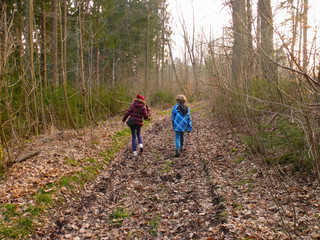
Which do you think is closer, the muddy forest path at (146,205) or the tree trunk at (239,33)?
the tree trunk at (239,33)

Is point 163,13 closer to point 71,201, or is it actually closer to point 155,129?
point 155,129

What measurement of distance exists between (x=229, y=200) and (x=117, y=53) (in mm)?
25559

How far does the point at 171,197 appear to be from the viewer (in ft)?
17.2

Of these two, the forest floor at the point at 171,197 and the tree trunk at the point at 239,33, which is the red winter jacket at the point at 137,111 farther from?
the tree trunk at the point at 239,33

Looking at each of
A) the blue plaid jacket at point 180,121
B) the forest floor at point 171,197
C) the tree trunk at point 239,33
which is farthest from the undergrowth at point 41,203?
the tree trunk at point 239,33

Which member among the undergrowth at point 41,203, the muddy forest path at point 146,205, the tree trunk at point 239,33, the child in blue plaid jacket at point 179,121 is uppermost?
the tree trunk at point 239,33

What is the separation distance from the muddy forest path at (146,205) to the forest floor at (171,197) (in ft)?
0.05

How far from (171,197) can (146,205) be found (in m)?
0.57

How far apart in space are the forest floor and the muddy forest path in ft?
0.05

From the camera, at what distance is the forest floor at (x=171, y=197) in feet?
12.6

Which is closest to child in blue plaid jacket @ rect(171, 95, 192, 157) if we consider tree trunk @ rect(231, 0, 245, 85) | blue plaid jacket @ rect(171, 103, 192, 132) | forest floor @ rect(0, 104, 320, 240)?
blue plaid jacket @ rect(171, 103, 192, 132)

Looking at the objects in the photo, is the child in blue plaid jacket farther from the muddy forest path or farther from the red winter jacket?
the red winter jacket

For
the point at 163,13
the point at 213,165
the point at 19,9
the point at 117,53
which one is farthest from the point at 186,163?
the point at 163,13

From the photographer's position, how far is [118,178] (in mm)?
6477
